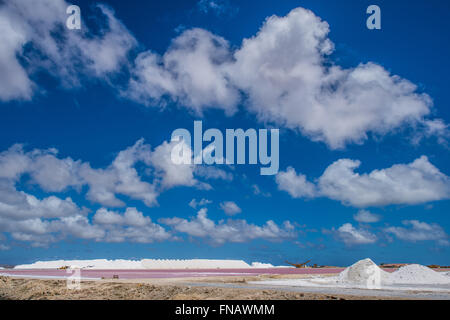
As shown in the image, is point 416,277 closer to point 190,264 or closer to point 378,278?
point 378,278

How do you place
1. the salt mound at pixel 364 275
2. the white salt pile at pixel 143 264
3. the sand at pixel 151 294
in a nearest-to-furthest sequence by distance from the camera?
the sand at pixel 151 294 → the salt mound at pixel 364 275 → the white salt pile at pixel 143 264

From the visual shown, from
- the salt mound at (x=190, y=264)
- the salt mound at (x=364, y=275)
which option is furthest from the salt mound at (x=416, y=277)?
the salt mound at (x=190, y=264)

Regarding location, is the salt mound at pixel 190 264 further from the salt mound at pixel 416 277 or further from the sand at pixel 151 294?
the salt mound at pixel 416 277

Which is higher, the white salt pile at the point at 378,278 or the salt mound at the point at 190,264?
the white salt pile at the point at 378,278

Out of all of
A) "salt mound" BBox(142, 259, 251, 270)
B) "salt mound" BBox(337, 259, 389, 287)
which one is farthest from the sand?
"salt mound" BBox(142, 259, 251, 270)

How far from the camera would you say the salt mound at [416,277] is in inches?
1368

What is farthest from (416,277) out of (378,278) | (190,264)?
(190,264)

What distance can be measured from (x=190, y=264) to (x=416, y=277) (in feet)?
343

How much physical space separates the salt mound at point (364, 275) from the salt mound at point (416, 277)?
1142 mm
